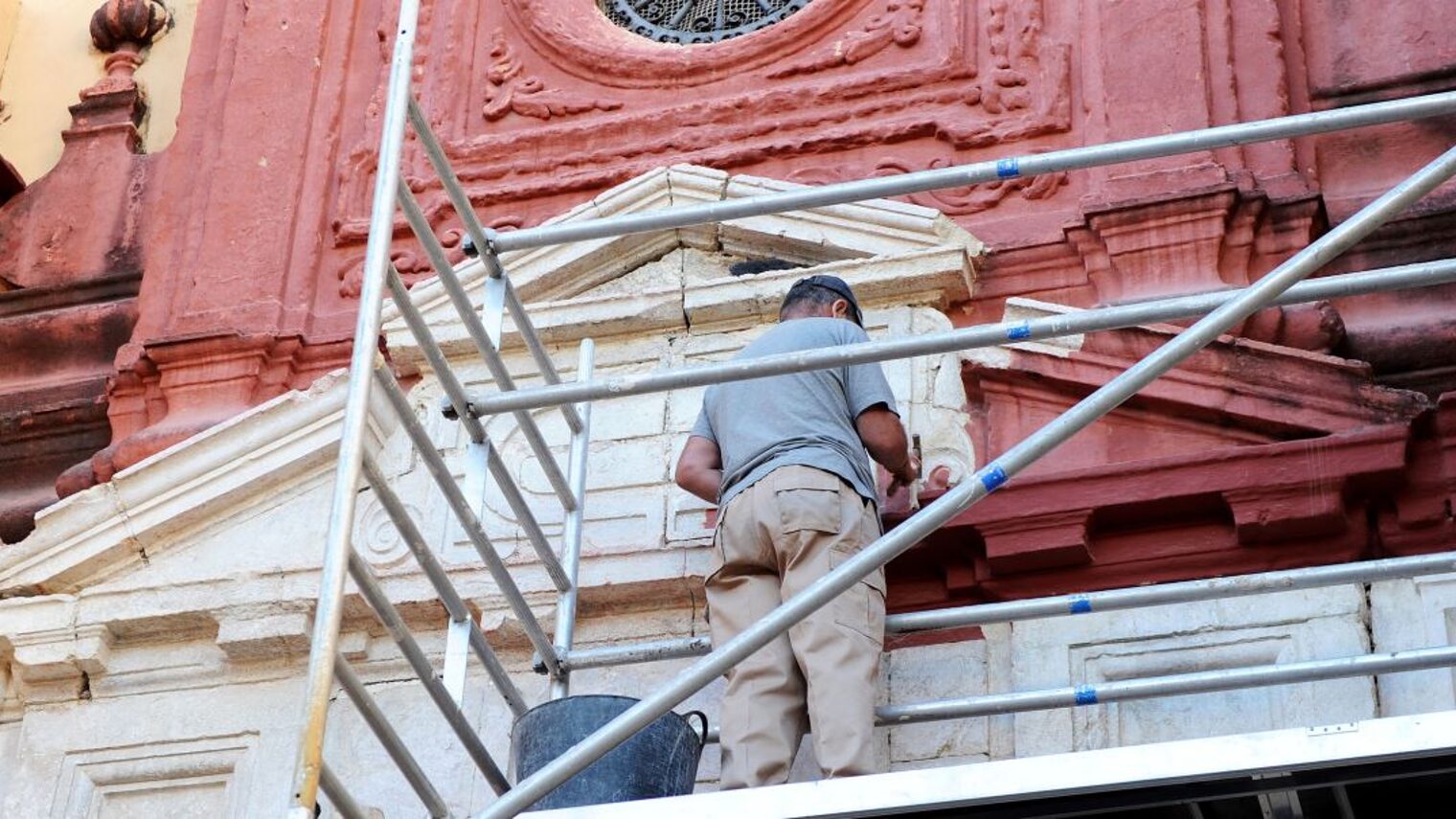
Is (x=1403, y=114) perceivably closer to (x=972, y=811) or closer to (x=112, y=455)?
(x=972, y=811)

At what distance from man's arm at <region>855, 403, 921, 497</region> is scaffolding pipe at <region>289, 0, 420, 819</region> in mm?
1301

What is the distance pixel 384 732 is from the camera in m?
6.62

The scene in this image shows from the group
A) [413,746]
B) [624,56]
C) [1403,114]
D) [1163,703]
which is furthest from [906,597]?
[624,56]

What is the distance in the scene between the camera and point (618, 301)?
8.71 m

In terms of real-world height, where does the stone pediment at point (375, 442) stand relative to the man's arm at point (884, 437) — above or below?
above

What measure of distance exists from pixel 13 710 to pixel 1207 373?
133 inches

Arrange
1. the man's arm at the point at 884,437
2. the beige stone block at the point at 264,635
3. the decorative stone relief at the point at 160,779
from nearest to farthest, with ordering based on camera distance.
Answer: the man's arm at the point at 884,437 < the decorative stone relief at the point at 160,779 < the beige stone block at the point at 264,635

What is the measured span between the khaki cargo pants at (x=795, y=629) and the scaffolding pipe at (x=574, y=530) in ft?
1.76

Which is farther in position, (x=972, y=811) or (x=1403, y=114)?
(x=1403, y=114)

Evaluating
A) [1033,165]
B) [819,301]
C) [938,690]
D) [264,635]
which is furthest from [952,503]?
[264,635]

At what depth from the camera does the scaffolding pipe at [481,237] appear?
7.32m

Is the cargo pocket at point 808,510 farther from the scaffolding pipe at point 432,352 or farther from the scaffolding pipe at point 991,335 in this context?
the scaffolding pipe at point 432,352

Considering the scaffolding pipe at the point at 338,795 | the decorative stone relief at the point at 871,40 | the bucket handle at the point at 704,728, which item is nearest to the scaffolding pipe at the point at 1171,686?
the bucket handle at the point at 704,728

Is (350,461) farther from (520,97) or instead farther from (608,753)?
(520,97)
